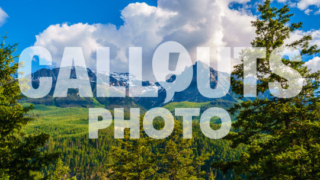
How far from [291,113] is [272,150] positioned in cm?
238

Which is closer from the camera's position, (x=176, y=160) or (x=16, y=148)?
(x=16, y=148)

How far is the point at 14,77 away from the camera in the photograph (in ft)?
45.9

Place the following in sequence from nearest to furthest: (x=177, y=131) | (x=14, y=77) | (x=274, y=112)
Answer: (x=274, y=112), (x=14, y=77), (x=177, y=131)

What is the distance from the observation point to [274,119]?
1104 centimetres

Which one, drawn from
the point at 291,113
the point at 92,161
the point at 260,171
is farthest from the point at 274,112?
the point at 92,161

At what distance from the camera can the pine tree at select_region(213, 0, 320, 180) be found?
8.39m

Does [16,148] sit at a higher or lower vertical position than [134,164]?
higher

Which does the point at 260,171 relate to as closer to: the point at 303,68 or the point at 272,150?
the point at 272,150

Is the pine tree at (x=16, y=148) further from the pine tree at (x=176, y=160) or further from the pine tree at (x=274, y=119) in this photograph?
the pine tree at (x=176, y=160)

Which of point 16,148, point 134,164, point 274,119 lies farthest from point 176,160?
point 16,148

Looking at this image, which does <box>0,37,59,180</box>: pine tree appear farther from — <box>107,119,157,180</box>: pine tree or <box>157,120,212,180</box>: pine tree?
<box>157,120,212,180</box>: pine tree

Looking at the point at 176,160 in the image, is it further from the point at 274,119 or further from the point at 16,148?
the point at 16,148

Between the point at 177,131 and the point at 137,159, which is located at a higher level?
the point at 177,131

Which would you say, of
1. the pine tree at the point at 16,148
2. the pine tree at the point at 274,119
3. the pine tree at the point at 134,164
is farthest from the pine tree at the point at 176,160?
the pine tree at the point at 16,148
